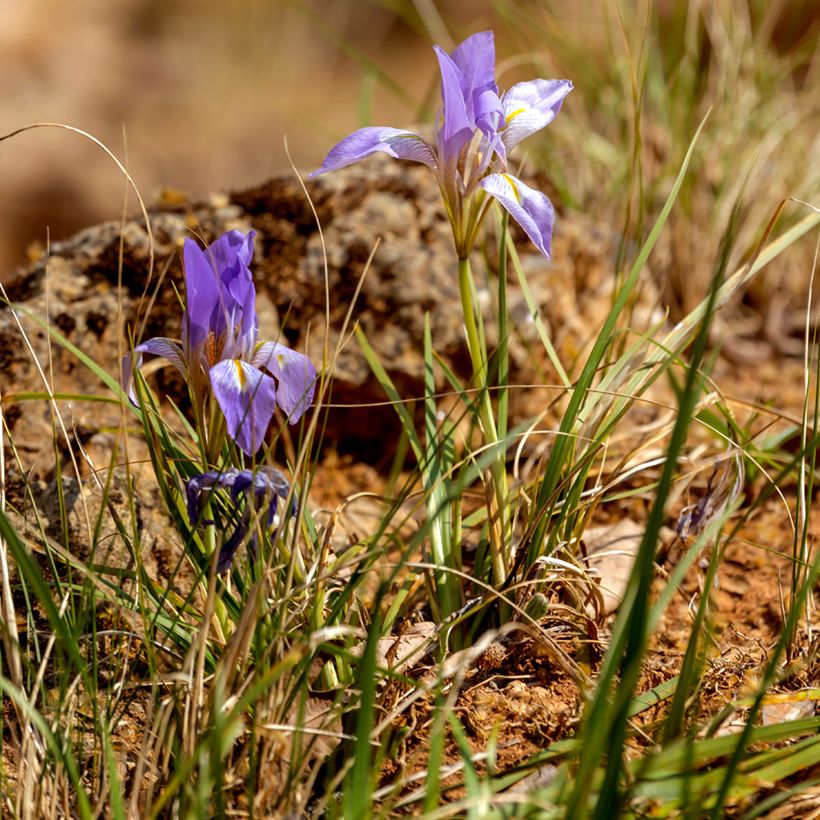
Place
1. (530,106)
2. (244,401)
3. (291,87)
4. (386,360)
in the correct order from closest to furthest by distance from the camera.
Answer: (244,401), (530,106), (386,360), (291,87)

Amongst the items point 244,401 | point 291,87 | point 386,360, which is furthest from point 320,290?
point 291,87

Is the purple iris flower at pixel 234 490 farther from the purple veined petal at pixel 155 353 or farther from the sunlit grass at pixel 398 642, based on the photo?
the purple veined petal at pixel 155 353

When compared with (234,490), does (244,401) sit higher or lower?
higher

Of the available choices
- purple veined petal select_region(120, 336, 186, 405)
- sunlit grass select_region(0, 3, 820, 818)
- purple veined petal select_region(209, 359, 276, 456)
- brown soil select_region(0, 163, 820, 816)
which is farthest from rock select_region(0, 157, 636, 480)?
purple veined petal select_region(209, 359, 276, 456)

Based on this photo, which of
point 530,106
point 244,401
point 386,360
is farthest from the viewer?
point 386,360

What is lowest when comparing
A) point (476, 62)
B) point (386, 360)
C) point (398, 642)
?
point (398, 642)

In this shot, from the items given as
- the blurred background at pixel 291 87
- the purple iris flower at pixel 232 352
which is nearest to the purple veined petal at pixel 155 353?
the purple iris flower at pixel 232 352

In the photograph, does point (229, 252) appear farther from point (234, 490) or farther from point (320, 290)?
point (320, 290)
